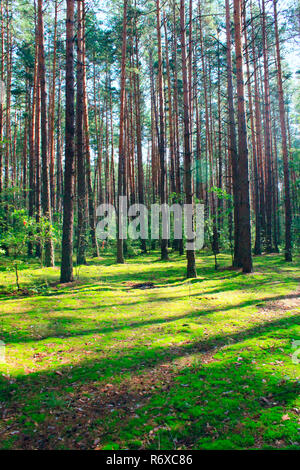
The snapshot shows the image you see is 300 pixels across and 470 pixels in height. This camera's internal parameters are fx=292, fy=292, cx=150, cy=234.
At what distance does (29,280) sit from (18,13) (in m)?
17.7

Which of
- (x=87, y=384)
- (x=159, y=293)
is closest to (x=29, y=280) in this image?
(x=159, y=293)

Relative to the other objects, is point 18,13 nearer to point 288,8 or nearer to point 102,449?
point 288,8

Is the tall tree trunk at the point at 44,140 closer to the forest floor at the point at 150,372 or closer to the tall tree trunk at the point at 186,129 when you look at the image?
the forest floor at the point at 150,372

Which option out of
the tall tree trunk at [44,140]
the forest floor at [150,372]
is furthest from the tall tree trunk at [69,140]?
the tall tree trunk at [44,140]

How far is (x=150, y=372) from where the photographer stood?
4180mm

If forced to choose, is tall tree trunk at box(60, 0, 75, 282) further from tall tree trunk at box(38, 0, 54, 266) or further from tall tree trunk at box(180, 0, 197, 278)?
tall tree trunk at box(180, 0, 197, 278)

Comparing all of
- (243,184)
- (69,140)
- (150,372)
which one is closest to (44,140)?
(69,140)

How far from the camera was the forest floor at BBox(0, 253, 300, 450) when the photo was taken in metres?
2.94

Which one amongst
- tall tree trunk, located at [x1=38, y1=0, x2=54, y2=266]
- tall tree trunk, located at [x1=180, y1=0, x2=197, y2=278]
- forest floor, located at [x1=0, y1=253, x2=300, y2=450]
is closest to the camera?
forest floor, located at [x1=0, y1=253, x2=300, y2=450]

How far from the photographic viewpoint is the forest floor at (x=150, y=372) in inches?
116

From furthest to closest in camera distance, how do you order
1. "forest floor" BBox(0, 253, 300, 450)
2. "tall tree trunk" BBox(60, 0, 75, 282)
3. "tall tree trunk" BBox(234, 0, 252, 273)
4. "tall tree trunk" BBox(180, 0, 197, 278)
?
1. "tall tree trunk" BBox(234, 0, 252, 273)
2. "tall tree trunk" BBox(180, 0, 197, 278)
3. "tall tree trunk" BBox(60, 0, 75, 282)
4. "forest floor" BBox(0, 253, 300, 450)

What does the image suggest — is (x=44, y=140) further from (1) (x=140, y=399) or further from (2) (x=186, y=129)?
(1) (x=140, y=399)

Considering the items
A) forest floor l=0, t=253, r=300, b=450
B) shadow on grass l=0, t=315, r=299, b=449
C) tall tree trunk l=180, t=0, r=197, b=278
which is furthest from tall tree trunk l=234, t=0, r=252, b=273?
shadow on grass l=0, t=315, r=299, b=449

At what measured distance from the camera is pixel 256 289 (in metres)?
9.17
